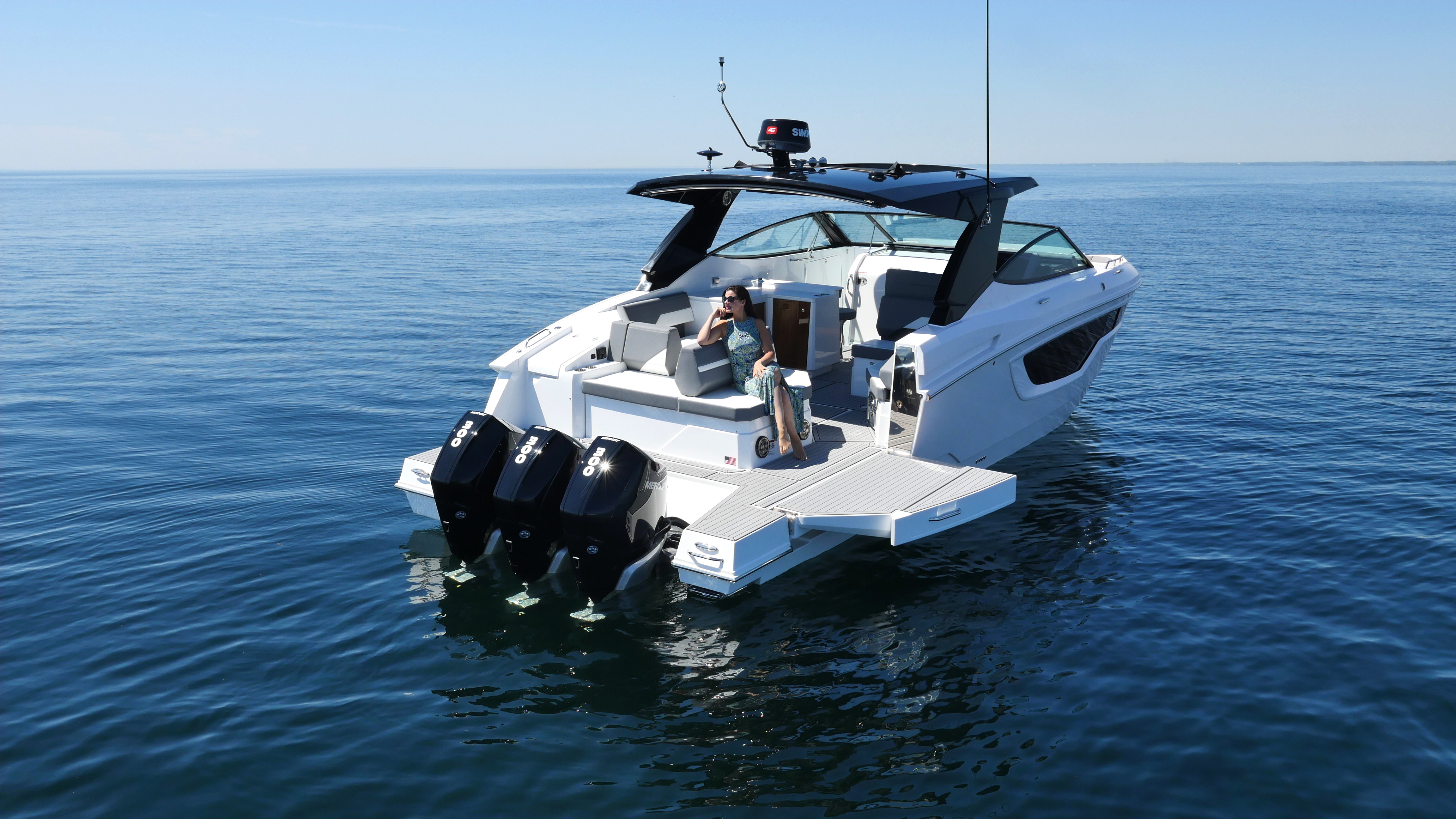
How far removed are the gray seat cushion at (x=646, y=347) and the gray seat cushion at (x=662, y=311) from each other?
23 cm

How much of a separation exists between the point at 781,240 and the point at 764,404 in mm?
3783

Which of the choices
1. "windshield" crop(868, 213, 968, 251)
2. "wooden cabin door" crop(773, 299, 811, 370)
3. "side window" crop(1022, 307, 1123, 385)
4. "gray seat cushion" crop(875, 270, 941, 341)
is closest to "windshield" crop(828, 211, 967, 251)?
"windshield" crop(868, 213, 968, 251)

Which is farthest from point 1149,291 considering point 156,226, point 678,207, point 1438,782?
point 678,207

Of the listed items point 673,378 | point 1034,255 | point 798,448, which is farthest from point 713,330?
point 1034,255

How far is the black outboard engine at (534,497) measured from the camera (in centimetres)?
596

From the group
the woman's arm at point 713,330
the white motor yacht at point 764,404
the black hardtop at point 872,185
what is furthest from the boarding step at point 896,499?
the black hardtop at point 872,185

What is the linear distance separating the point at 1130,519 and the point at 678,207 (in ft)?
193

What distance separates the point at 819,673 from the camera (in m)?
5.52

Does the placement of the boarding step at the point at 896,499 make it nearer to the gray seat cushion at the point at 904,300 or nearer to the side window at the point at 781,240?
the gray seat cushion at the point at 904,300

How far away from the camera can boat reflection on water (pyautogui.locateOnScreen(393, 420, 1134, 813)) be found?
4.66 m

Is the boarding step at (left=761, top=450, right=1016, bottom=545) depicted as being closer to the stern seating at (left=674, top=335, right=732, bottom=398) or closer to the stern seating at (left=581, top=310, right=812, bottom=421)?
the stern seating at (left=581, top=310, right=812, bottom=421)

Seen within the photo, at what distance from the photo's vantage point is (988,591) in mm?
6641

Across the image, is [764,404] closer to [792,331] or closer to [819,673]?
[819,673]

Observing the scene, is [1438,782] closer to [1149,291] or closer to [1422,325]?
[1422,325]
